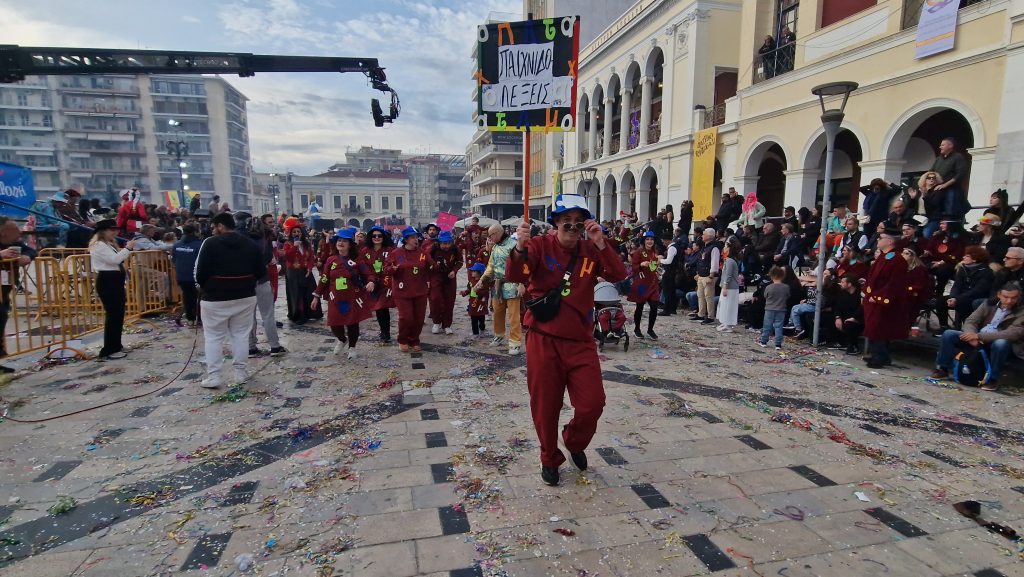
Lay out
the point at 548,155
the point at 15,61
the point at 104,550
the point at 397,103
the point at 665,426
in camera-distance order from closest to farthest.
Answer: the point at 104,550, the point at 665,426, the point at 15,61, the point at 397,103, the point at 548,155

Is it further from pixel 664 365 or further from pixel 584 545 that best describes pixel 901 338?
pixel 584 545

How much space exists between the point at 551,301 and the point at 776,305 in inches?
241

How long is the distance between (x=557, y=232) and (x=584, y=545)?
2.04 m

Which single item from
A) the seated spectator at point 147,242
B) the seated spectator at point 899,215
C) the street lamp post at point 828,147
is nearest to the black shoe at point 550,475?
the street lamp post at point 828,147

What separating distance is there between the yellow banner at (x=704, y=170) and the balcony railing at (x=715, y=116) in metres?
0.85

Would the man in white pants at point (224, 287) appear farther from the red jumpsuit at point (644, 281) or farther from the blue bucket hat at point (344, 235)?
the red jumpsuit at point (644, 281)

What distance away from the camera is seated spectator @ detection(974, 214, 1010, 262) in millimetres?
7094

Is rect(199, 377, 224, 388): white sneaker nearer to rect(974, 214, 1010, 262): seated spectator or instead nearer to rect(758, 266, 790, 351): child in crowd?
rect(758, 266, 790, 351): child in crowd

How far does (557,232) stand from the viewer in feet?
12.2

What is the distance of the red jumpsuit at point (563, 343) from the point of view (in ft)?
11.6

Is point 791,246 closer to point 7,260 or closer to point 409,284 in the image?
point 409,284

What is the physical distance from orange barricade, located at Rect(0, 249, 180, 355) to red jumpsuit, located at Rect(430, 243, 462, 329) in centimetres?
513

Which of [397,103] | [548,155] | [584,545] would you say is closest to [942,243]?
[584,545]

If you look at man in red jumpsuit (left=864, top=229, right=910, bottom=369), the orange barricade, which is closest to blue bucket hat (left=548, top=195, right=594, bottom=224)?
man in red jumpsuit (left=864, top=229, right=910, bottom=369)
